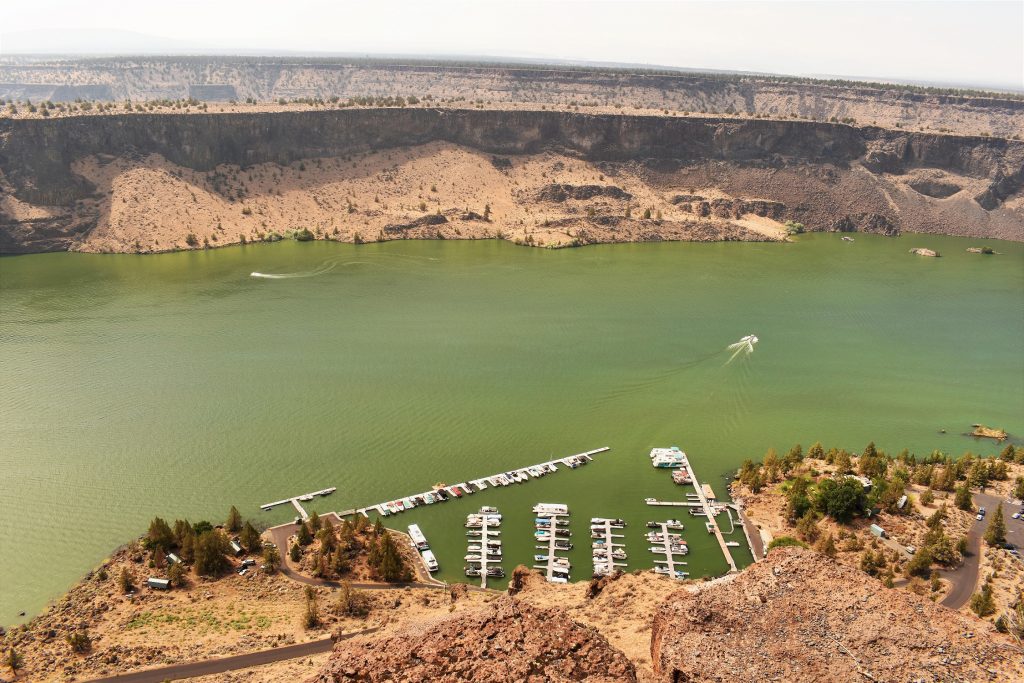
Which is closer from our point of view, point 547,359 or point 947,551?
point 947,551

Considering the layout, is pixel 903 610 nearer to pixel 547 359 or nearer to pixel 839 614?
pixel 839 614

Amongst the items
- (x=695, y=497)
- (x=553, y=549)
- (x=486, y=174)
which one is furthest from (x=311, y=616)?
(x=486, y=174)

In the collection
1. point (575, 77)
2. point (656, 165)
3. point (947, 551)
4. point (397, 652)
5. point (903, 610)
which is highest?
point (575, 77)

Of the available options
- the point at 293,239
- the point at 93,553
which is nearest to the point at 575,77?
the point at 293,239

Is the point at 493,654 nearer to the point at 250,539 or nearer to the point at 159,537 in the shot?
the point at 250,539

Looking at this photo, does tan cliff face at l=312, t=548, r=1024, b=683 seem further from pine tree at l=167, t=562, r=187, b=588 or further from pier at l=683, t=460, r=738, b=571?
pier at l=683, t=460, r=738, b=571

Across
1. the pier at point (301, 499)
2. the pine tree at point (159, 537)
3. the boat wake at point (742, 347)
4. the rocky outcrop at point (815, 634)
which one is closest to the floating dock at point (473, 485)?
the pier at point (301, 499)

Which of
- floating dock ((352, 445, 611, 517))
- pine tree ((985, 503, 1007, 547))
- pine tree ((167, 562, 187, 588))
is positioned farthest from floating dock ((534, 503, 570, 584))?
pine tree ((985, 503, 1007, 547))
